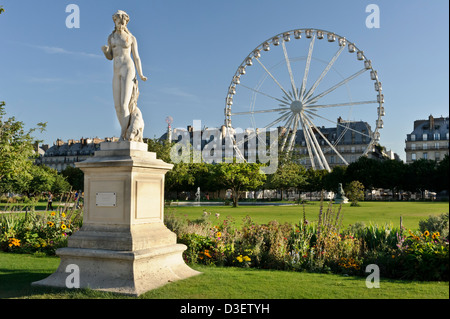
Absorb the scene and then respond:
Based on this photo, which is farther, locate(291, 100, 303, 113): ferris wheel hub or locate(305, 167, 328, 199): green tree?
locate(305, 167, 328, 199): green tree

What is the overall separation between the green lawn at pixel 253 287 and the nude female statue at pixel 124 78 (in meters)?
2.84

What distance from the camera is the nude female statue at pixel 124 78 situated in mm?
8227

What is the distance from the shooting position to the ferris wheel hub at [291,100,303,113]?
48656mm

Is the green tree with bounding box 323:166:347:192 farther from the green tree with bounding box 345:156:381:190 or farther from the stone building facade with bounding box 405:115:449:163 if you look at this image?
the stone building facade with bounding box 405:115:449:163

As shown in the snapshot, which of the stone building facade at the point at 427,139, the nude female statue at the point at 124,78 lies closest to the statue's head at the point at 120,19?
the nude female statue at the point at 124,78

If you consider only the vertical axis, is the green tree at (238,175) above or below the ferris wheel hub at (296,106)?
below

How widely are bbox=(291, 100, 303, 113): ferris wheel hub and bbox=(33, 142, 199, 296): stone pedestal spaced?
137 ft

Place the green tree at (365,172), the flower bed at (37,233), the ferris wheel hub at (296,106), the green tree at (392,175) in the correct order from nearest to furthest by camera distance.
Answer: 1. the flower bed at (37,233)
2. the ferris wheel hub at (296,106)
3. the green tree at (392,175)
4. the green tree at (365,172)

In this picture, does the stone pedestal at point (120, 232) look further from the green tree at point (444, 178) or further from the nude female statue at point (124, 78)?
the green tree at point (444, 178)

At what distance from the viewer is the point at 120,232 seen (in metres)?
7.50

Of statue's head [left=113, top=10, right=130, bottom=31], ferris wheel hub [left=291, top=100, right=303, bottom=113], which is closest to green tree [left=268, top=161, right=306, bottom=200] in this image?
ferris wheel hub [left=291, top=100, right=303, bottom=113]

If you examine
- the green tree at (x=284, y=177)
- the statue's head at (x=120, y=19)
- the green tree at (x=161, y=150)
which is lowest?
the green tree at (x=284, y=177)

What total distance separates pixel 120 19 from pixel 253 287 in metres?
5.33
